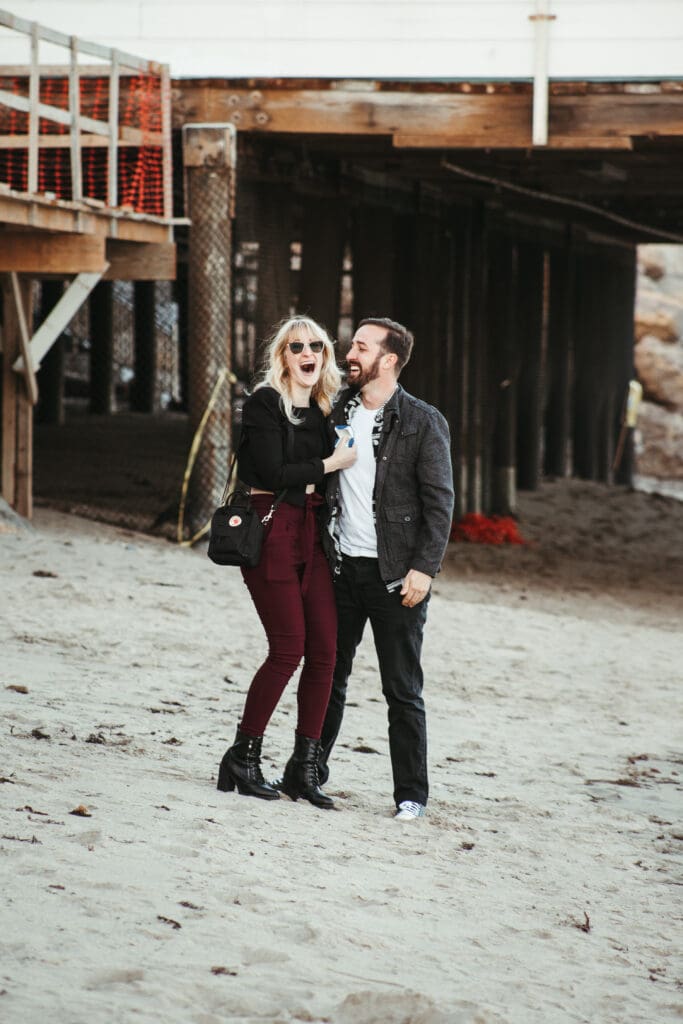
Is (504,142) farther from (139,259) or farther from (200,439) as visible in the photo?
(200,439)

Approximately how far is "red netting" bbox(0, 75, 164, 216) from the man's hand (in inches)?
276

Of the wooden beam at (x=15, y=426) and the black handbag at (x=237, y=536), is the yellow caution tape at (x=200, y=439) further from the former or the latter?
the black handbag at (x=237, y=536)

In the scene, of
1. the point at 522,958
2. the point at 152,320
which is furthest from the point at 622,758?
the point at 152,320

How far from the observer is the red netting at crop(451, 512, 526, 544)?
16.0 m

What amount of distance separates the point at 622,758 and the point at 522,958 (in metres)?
3.18

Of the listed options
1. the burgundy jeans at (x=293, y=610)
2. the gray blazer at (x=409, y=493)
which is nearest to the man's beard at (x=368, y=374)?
the gray blazer at (x=409, y=493)

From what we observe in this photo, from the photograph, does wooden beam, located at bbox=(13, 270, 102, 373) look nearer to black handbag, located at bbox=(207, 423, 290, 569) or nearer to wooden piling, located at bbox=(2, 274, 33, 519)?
wooden piling, located at bbox=(2, 274, 33, 519)

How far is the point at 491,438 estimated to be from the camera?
18.8 metres

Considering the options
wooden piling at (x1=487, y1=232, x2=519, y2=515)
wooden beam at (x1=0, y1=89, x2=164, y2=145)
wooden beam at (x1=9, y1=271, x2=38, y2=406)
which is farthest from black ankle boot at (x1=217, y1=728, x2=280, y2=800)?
wooden piling at (x1=487, y1=232, x2=519, y2=515)

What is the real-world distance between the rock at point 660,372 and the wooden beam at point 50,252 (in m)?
23.3

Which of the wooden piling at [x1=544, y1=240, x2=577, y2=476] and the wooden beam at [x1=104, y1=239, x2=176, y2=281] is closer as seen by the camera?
the wooden beam at [x1=104, y1=239, x2=176, y2=281]

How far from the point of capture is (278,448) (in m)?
5.11

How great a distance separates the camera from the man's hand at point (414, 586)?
204 inches

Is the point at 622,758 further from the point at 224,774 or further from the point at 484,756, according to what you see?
the point at 224,774
